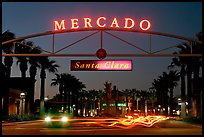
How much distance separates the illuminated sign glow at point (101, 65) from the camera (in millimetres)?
28672

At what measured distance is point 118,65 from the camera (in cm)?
2883

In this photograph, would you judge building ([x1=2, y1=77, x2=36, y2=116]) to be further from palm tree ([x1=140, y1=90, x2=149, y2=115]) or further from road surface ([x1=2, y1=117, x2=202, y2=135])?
palm tree ([x1=140, y1=90, x2=149, y2=115])

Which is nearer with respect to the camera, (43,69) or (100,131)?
(100,131)

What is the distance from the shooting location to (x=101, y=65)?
1129 inches

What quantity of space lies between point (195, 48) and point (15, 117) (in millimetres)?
22102

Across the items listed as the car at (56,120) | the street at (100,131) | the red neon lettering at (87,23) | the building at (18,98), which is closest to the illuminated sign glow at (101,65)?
the red neon lettering at (87,23)

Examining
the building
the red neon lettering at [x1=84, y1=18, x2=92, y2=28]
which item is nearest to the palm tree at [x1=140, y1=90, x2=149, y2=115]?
the building

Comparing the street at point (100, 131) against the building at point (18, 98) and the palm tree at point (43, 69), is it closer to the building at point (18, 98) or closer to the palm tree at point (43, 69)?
the building at point (18, 98)

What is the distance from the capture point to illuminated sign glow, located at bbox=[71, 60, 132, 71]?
2867 centimetres

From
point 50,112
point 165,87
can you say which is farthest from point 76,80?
point 50,112

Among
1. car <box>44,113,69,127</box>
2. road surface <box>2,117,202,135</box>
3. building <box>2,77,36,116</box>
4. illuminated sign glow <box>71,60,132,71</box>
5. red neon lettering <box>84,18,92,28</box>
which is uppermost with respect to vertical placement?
red neon lettering <box>84,18,92,28</box>

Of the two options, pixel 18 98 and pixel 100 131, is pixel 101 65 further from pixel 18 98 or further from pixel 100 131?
pixel 18 98

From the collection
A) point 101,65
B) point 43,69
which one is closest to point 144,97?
point 43,69

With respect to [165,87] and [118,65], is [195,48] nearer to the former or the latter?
[118,65]
